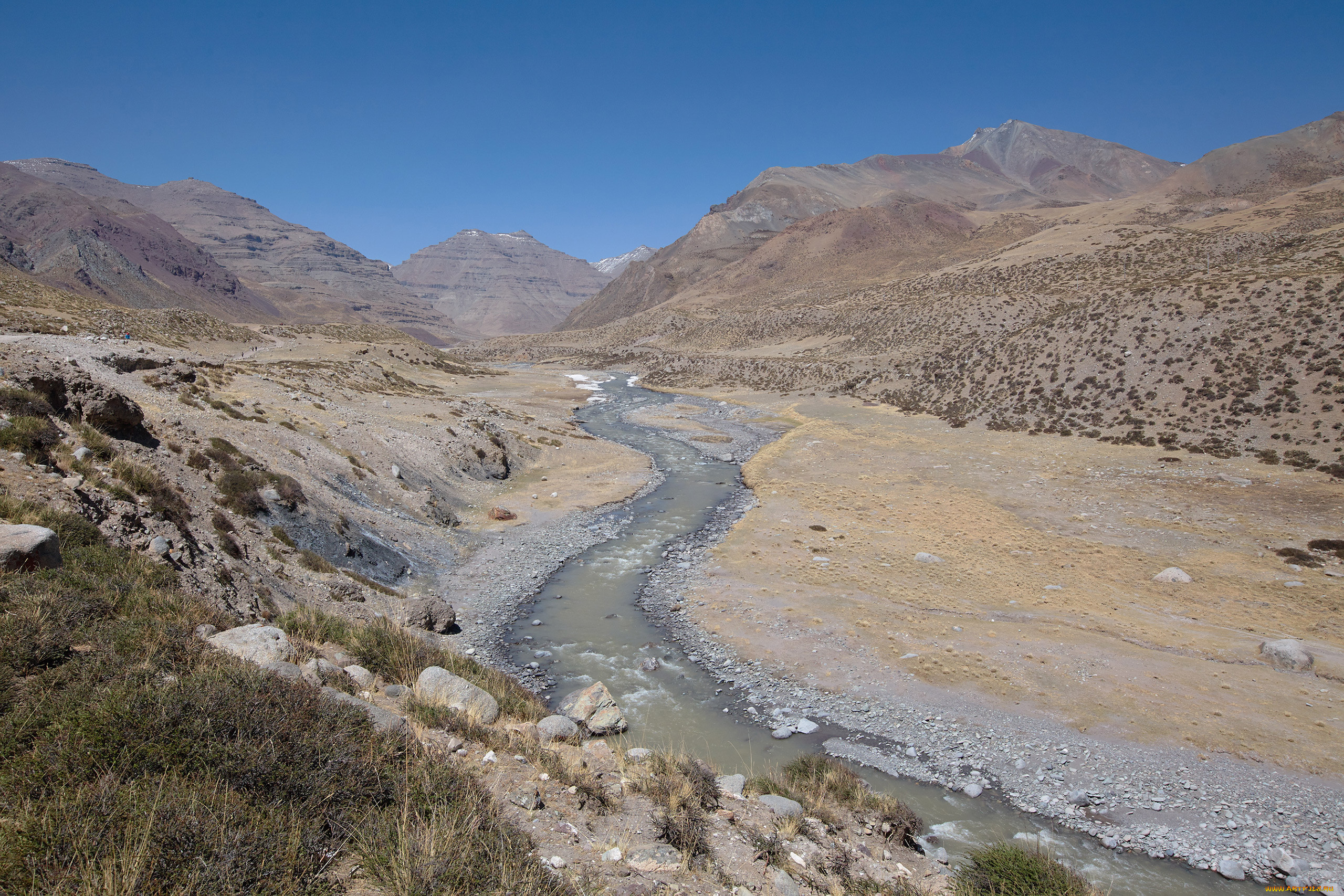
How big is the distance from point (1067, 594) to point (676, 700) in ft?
36.6

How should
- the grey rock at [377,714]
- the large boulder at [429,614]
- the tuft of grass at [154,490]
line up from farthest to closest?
the large boulder at [429,614], the tuft of grass at [154,490], the grey rock at [377,714]

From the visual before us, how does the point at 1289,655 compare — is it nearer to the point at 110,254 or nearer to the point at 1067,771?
the point at 1067,771

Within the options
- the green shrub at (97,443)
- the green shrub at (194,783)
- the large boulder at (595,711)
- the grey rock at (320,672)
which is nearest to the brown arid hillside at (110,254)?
the green shrub at (97,443)

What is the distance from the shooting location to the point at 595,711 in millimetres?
9953

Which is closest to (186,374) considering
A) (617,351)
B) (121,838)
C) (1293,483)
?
(121,838)

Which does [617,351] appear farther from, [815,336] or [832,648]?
[832,648]

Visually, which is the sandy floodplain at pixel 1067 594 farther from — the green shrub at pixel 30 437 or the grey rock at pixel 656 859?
the green shrub at pixel 30 437

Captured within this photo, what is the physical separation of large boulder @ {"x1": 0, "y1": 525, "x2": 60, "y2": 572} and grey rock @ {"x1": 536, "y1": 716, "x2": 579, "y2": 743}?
579 cm

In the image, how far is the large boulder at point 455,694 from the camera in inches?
289

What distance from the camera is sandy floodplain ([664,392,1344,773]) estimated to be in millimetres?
11266

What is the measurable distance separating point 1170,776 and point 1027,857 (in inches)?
207

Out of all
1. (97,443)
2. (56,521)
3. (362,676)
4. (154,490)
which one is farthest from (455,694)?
(97,443)

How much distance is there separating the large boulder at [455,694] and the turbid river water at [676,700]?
2537 millimetres

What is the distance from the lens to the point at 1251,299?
114 ft
